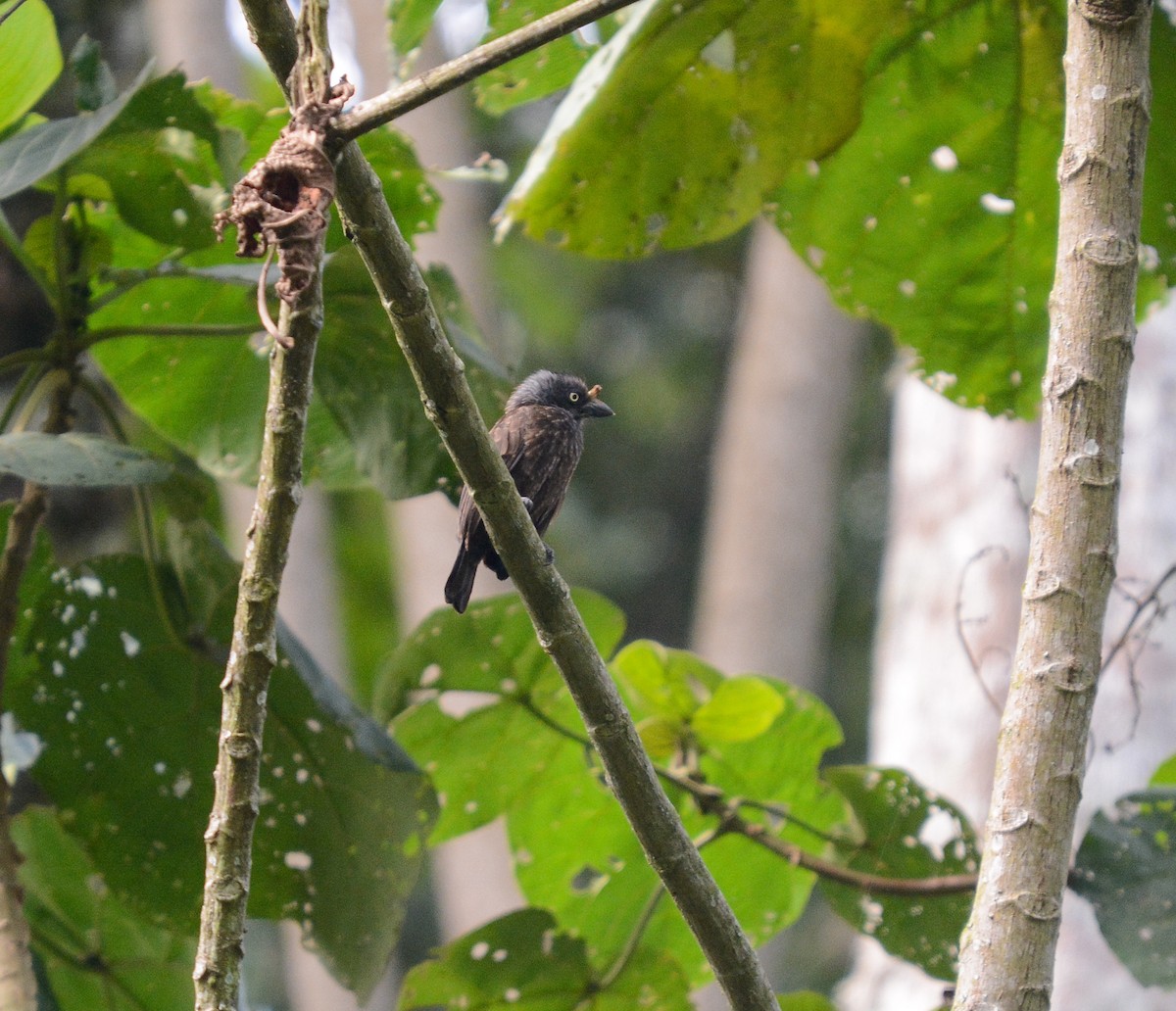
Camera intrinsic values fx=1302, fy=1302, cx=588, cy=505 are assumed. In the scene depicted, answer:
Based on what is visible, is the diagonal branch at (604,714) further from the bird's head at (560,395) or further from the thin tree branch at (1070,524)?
the bird's head at (560,395)

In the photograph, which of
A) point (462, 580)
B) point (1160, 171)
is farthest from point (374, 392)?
point (1160, 171)

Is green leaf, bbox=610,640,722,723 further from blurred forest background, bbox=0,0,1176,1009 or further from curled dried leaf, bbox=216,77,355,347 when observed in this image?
curled dried leaf, bbox=216,77,355,347

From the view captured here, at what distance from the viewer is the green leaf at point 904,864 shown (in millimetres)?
2500

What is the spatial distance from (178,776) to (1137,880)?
180cm

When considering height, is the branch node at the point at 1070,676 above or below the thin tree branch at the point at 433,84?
below

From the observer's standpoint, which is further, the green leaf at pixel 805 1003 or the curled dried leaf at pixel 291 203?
the green leaf at pixel 805 1003

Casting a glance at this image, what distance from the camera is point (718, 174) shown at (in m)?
2.59

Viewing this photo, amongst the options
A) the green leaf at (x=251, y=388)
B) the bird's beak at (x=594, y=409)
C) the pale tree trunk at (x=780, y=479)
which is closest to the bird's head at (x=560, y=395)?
the bird's beak at (x=594, y=409)

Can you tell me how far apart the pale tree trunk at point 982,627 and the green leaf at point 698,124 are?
215 cm

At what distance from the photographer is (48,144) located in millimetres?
1960

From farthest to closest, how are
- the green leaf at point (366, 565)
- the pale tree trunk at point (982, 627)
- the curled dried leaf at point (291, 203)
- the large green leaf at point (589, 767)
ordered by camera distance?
the green leaf at point (366, 565), the pale tree trunk at point (982, 627), the large green leaf at point (589, 767), the curled dried leaf at point (291, 203)

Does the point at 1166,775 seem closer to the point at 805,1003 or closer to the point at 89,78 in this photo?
the point at 805,1003

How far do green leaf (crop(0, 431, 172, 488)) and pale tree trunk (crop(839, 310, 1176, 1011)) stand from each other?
2962 millimetres

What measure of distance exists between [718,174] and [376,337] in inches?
30.1
